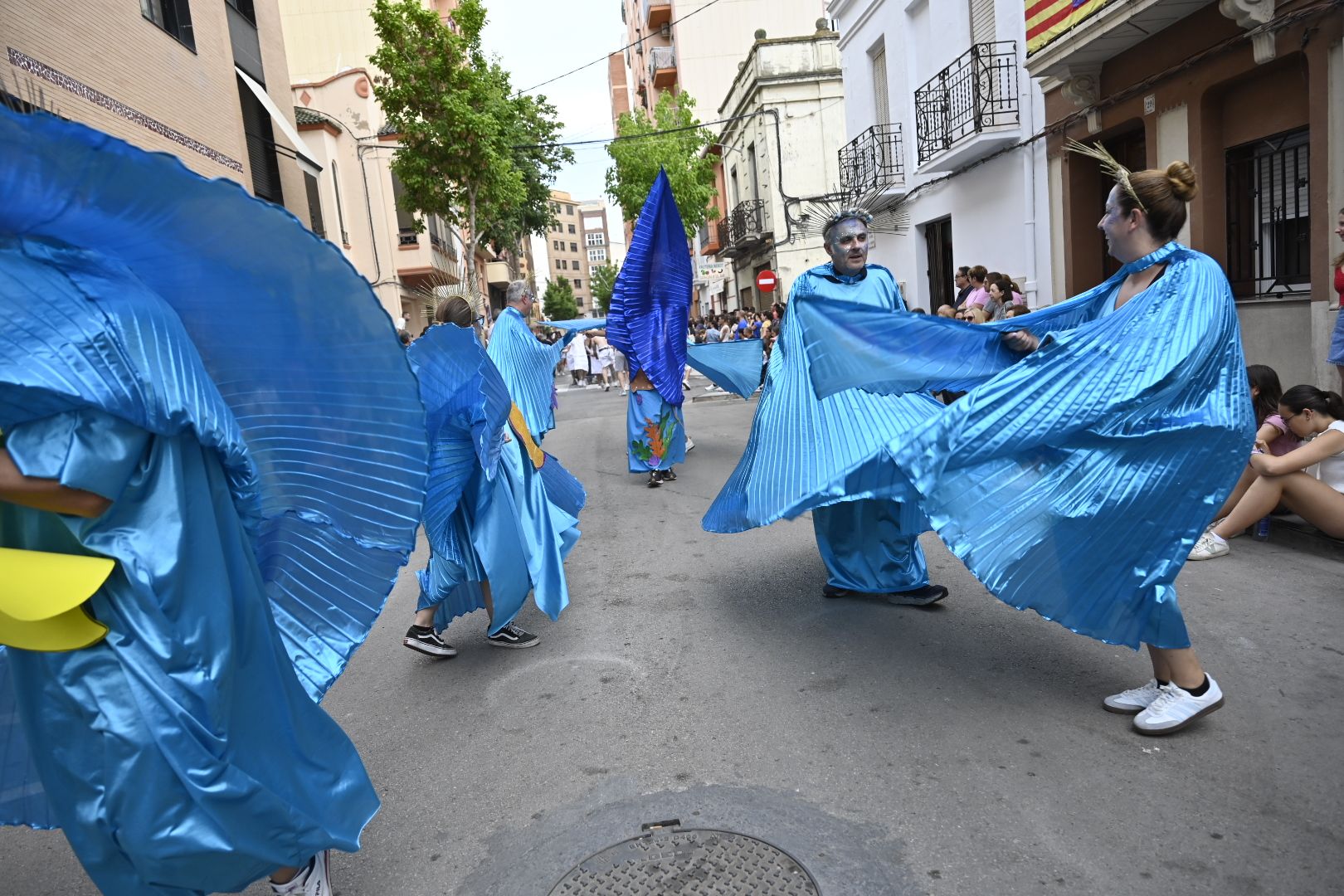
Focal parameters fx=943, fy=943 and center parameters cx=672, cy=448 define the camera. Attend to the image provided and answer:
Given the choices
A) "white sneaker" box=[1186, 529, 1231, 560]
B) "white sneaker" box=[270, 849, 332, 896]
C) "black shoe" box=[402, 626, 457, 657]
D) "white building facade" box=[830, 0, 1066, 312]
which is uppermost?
"white building facade" box=[830, 0, 1066, 312]

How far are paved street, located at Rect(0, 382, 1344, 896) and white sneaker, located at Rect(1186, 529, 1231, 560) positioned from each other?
0.13 metres

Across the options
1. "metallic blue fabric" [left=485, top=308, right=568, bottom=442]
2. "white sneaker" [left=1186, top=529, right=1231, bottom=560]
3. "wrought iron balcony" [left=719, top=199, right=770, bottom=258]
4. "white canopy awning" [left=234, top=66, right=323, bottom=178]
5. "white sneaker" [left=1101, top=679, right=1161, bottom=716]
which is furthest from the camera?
"wrought iron balcony" [left=719, top=199, right=770, bottom=258]

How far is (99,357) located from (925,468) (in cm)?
233

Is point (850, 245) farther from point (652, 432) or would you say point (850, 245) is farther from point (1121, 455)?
point (652, 432)

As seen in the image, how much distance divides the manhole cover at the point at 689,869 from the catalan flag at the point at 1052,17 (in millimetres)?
9529

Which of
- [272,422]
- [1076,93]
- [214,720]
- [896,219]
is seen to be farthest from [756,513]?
[896,219]

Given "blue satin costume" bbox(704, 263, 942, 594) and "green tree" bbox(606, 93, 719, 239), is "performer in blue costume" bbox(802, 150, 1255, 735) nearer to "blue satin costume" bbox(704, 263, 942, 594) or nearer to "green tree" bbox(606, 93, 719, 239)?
"blue satin costume" bbox(704, 263, 942, 594)

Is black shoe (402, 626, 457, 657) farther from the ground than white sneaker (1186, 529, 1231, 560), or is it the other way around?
black shoe (402, 626, 457, 657)

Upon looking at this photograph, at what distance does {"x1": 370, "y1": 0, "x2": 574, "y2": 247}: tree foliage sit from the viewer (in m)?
18.6

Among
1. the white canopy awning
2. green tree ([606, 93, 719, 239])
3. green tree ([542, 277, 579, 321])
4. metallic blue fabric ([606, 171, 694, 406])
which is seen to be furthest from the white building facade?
green tree ([542, 277, 579, 321])

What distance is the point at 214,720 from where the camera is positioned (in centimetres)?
178

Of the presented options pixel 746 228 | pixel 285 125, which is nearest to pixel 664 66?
pixel 746 228

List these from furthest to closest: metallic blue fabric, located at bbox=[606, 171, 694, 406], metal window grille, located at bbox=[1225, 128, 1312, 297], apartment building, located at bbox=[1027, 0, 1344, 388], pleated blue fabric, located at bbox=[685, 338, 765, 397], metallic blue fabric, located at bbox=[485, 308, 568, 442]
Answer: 1. pleated blue fabric, located at bbox=[685, 338, 765, 397]
2. metal window grille, located at bbox=[1225, 128, 1312, 297]
3. metallic blue fabric, located at bbox=[606, 171, 694, 406]
4. apartment building, located at bbox=[1027, 0, 1344, 388]
5. metallic blue fabric, located at bbox=[485, 308, 568, 442]

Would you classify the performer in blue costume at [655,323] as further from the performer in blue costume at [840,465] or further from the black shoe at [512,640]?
the black shoe at [512,640]
